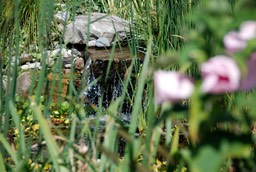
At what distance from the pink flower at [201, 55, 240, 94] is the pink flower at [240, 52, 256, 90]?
0.02 meters

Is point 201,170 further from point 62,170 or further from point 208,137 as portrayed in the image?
point 62,170

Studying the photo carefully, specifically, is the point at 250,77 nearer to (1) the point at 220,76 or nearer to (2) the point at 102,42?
(1) the point at 220,76

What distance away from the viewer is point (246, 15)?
0.83m

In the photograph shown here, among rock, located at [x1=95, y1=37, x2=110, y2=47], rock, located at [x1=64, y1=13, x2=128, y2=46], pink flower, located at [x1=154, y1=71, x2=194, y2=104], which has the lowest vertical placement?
rock, located at [x1=95, y1=37, x2=110, y2=47]

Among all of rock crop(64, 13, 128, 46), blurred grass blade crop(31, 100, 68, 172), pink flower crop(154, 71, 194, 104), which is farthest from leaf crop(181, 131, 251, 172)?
rock crop(64, 13, 128, 46)

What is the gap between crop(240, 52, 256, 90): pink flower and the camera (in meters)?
0.82

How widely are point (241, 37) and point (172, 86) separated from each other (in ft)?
0.36

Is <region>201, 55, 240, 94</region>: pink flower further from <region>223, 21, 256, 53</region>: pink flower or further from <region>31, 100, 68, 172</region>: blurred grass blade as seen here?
<region>31, 100, 68, 172</region>: blurred grass blade

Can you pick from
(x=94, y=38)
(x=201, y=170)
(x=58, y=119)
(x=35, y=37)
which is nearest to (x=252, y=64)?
(x=201, y=170)

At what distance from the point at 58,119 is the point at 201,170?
446cm

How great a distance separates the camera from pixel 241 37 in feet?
2.67

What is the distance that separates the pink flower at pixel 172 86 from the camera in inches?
32.0

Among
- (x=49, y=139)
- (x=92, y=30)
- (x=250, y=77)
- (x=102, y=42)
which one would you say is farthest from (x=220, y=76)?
(x=92, y=30)

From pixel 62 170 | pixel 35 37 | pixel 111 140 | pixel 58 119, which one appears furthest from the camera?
pixel 35 37
